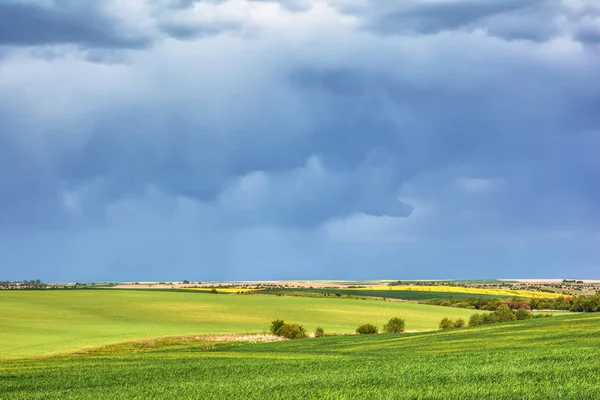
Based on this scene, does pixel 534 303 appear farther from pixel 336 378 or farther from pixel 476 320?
pixel 336 378

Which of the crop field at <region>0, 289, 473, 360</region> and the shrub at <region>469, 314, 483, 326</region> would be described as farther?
the shrub at <region>469, 314, 483, 326</region>

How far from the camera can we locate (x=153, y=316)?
85.9 m

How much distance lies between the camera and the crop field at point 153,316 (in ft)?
196

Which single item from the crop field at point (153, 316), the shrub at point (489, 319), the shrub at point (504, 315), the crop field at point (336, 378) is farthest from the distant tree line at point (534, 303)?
the crop field at point (336, 378)

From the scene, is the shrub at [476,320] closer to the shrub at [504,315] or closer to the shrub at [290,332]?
the shrub at [504,315]

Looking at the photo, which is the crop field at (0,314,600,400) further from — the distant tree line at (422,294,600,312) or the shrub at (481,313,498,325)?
the distant tree line at (422,294,600,312)

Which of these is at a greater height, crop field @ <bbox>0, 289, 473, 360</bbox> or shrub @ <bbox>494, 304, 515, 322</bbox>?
crop field @ <bbox>0, 289, 473, 360</bbox>

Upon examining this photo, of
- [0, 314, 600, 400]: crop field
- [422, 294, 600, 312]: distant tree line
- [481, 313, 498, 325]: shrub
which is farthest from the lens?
[422, 294, 600, 312]: distant tree line

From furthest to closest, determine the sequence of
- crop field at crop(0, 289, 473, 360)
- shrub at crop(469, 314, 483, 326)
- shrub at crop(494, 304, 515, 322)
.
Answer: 1. shrub at crop(494, 304, 515, 322)
2. shrub at crop(469, 314, 483, 326)
3. crop field at crop(0, 289, 473, 360)

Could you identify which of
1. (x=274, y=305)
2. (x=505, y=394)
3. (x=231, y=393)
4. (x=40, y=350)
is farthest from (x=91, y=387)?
(x=274, y=305)

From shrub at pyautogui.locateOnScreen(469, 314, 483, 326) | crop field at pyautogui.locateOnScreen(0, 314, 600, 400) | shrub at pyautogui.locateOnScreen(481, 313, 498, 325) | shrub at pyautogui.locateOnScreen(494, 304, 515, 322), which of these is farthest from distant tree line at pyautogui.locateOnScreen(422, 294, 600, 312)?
crop field at pyautogui.locateOnScreen(0, 314, 600, 400)

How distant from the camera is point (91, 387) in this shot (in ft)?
76.6

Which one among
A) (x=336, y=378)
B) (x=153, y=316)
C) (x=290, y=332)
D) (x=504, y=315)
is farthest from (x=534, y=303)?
(x=336, y=378)

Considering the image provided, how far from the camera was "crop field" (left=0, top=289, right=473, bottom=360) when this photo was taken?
196ft
